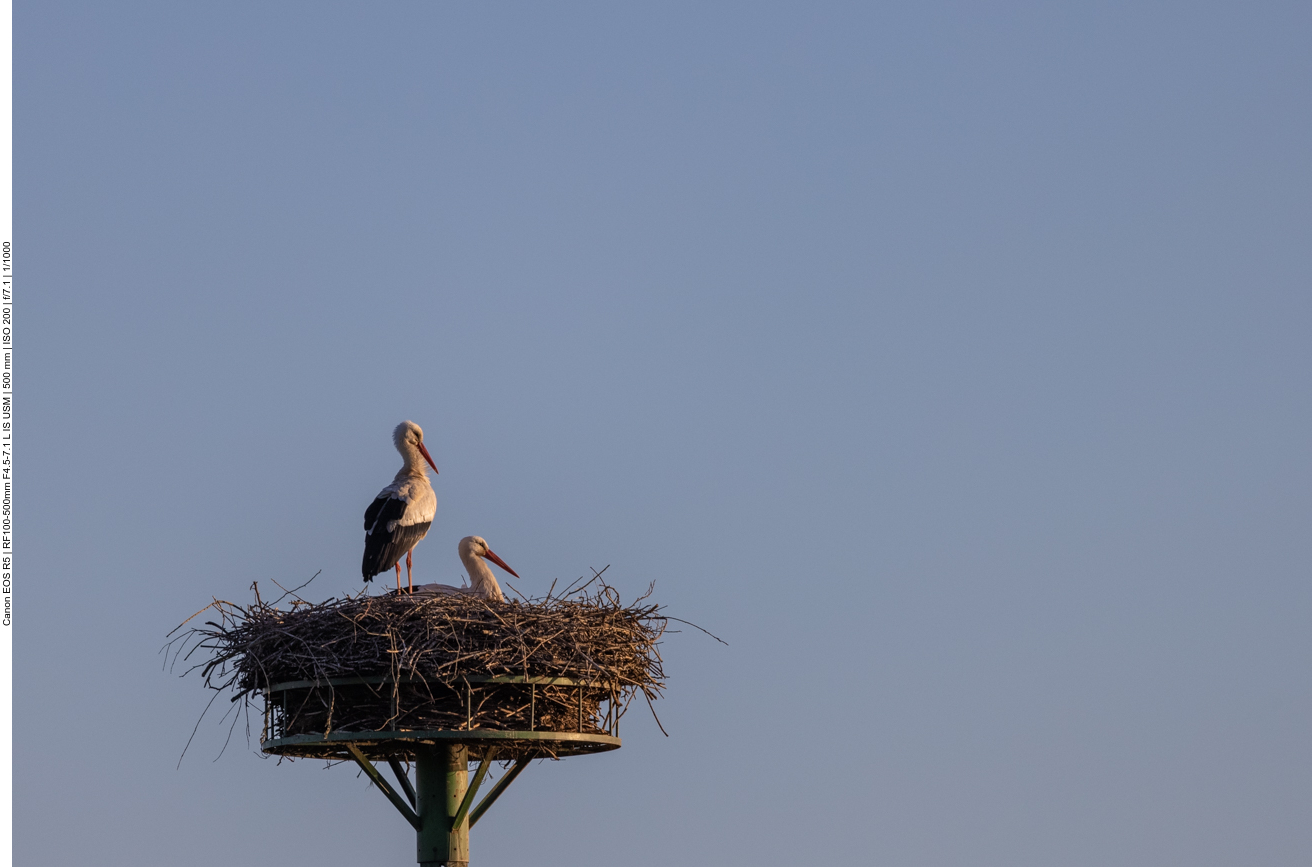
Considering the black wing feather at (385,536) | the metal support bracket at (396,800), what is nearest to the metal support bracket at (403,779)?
the metal support bracket at (396,800)

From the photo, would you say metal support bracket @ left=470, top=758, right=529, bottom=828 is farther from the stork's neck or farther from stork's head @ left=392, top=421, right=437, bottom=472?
stork's head @ left=392, top=421, right=437, bottom=472

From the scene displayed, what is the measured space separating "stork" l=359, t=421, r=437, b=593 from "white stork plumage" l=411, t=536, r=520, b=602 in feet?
1.35

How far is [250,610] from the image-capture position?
13.6m

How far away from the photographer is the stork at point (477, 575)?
47.6 ft

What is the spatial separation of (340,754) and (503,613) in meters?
1.74

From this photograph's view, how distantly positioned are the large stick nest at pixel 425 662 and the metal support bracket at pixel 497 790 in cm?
80

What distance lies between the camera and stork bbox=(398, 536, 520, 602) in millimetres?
14516

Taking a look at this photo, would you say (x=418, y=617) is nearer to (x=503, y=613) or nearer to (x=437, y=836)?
(x=503, y=613)

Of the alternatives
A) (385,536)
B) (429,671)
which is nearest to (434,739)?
(429,671)

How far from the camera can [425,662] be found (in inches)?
502

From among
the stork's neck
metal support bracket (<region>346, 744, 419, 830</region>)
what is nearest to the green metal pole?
metal support bracket (<region>346, 744, 419, 830</region>)

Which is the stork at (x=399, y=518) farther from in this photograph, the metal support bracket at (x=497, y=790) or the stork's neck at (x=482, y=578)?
the metal support bracket at (x=497, y=790)

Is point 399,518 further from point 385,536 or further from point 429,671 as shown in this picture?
point 429,671

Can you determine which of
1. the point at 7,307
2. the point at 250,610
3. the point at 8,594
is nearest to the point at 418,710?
the point at 250,610
